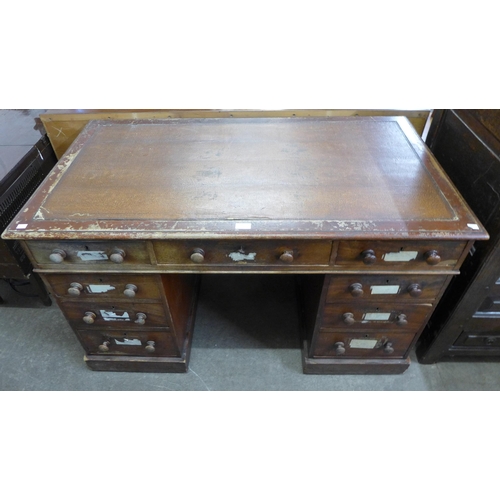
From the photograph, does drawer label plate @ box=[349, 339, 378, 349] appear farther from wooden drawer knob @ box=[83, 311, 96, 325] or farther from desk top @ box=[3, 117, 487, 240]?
wooden drawer knob @ box=[83, 311, 96, 325]

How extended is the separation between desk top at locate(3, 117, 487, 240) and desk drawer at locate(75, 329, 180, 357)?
557 mm

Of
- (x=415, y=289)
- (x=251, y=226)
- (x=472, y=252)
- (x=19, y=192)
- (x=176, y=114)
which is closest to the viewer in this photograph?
(x=251, y=226)

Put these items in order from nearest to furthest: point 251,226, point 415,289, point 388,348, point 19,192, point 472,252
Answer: point 251,226 → point 415,289 → point 472,252 → point 388,348 → point 19,192

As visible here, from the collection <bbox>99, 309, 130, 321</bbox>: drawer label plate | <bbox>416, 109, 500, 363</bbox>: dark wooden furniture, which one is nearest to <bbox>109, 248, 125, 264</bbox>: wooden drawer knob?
<bbox>99, 309, 130, 321</bbox>: drawer label plate

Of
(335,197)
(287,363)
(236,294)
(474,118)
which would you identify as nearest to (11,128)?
(236,294)

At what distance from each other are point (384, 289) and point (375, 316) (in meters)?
0.16

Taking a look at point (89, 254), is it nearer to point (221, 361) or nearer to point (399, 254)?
point (221, 361)

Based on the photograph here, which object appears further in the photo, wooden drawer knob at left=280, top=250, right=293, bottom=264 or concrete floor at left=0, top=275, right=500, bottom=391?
concrete floor at left=0, top=275, right=500, bottom=391

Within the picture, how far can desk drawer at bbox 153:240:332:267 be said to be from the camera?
1.07m

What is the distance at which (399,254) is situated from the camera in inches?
42.8

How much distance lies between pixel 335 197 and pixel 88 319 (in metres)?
1.01

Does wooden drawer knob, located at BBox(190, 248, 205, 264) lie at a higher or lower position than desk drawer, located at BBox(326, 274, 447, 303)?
higher

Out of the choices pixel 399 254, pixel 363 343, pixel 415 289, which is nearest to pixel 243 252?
pixel 399 254

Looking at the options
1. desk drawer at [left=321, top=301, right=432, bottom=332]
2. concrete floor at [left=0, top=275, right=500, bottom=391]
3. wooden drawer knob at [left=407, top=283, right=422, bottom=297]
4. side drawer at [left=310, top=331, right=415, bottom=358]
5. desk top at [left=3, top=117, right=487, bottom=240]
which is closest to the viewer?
desk top at [left=3, top=117, right=487, bottom=240]
